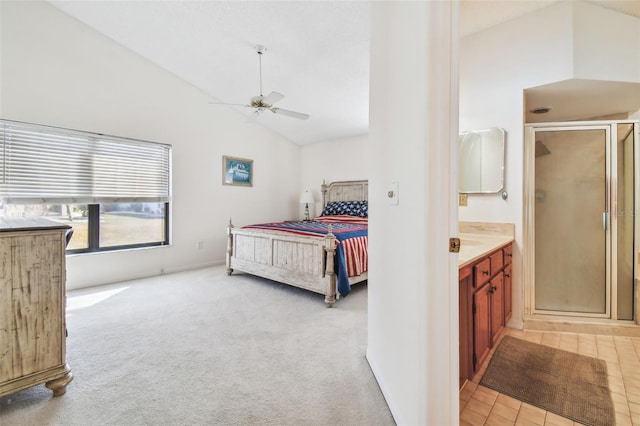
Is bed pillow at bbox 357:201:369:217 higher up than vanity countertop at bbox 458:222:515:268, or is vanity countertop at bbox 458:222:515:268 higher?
bed pillow at bbox 357:201:369:217

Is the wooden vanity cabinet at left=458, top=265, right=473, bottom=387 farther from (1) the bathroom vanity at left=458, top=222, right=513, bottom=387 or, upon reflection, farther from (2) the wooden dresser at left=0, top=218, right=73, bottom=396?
(2) the wooden dresser at left=0, top=218, right=73, bottom=396

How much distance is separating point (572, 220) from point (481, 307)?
5.58 feet

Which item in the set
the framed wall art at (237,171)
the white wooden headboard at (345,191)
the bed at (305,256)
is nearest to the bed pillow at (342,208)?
the white wooden headboard at (345,191)

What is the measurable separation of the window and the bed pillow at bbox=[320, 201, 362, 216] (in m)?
2.81

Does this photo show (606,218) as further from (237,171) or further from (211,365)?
(237,171)

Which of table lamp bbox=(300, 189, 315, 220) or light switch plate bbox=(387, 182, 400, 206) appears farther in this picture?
table lamp bbox=(300, 189, 315, 220)

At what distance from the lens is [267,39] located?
3.18 m

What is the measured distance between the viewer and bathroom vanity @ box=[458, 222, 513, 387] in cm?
152

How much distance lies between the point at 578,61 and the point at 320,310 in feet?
10.0

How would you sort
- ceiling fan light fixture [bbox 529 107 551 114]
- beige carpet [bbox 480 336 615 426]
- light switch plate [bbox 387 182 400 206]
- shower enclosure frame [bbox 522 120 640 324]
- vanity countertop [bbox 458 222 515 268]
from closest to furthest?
1. light switch plate [bbox 387 182 400 206]
2. beige carpet [bbox 480 336 615 426]
3. vanity countertop [bbox 458 222 515 268]
4. shower enclosure frame [bbox 522 120 640 324]
5. ceiling fan light fixture [bbox 529 107 551 114]

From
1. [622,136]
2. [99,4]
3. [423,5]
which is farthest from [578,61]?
[99,4]

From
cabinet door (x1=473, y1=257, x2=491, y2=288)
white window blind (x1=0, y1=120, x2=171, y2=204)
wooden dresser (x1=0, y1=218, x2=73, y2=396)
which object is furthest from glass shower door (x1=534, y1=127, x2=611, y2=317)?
white window blind (x1=0, y1=120, x2=171, y2=204)

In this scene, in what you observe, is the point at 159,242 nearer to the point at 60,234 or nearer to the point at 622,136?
the point at 60,234

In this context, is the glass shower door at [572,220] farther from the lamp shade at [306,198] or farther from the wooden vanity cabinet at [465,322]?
the lamp shade at [306,198]
